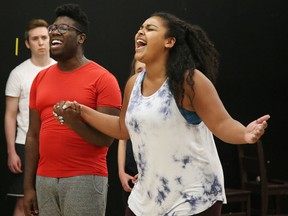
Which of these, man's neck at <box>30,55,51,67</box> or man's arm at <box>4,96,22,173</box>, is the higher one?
man's neck at <box>30,55,51,67</box>

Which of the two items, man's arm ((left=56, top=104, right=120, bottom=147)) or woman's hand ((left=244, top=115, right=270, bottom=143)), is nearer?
woman's hand ((left=244, top=115, right=270, bottom=143))

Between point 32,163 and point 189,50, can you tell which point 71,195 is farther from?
point 189,50

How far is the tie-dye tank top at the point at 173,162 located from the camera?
3096 millimetres

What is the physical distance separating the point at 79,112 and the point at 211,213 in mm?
860

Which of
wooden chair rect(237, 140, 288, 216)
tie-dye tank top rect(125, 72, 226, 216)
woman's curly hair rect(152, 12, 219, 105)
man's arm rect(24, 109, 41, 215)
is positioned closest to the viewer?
tie-dye tank top rect(125, 72, 226, 216)

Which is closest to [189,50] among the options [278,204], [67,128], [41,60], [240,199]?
[67,128]

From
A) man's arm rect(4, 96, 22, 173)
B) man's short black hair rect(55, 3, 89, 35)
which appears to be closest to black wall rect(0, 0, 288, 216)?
man's arm rect(4, 96, 22, 173)

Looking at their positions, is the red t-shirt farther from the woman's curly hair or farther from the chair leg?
the chair leg

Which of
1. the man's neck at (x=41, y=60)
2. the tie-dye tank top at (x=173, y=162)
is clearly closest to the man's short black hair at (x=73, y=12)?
the tie-dye tank top at (x=173, y=162)

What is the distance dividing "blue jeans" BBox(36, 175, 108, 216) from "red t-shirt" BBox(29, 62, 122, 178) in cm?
4

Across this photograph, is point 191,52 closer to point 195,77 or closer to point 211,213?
point 195,77

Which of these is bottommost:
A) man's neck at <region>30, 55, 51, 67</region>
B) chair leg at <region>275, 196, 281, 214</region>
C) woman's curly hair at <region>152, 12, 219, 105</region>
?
chair leg at <region>275, 196, 281, 214</region>

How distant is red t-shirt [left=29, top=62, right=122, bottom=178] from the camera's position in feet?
12.3

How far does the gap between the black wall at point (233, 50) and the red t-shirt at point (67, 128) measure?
7.98 feet
